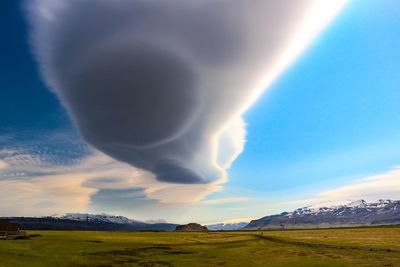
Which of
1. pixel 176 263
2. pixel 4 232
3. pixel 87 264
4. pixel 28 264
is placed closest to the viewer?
pixel 28 264

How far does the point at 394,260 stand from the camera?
60.9 meters

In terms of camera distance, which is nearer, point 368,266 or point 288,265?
point 368,266

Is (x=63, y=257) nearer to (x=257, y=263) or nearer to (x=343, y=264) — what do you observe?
(x=257, y=263)

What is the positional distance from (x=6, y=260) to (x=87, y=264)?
457 inches

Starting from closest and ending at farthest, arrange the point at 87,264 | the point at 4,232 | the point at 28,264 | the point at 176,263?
the point at 28,264
the point at 87,264
the point at 176,263
the point at 4,232

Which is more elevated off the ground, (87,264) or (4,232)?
(4,232)

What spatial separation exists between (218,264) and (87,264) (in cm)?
2043

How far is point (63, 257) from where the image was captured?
6512 centimetres

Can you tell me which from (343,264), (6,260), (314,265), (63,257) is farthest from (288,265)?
(6,260)

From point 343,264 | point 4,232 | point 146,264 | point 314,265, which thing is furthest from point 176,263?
point 4,232

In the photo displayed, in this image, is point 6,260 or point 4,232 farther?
point 4,232

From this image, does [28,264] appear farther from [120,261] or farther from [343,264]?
[343,264]

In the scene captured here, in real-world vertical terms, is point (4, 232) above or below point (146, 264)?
above

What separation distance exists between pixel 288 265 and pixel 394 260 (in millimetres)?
17377
